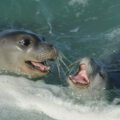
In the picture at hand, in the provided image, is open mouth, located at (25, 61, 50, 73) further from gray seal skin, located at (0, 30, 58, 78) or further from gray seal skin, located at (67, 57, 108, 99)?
gray seal skin, located at (67, 57, 108, 99)

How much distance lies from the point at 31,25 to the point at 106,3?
5.73ft

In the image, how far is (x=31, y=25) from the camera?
11562mm

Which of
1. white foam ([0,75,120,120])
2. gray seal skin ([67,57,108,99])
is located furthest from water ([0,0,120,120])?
gray seal skin ([67,57,108,99])

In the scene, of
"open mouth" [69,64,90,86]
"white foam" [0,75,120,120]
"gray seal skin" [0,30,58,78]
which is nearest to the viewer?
"white foam" [0,75,120,120]

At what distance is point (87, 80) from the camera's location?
801 cm

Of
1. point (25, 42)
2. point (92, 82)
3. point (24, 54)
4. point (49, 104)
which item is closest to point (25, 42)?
point (25, 42)

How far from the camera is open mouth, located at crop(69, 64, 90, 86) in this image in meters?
7.89

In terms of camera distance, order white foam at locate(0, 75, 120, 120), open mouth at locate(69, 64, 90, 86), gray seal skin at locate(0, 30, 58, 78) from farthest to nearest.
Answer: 1. gray seal skin at locate(0, 30, 58, 78)
2. open mouth at locate(69, 64, 90, 86)
3. white foam at locate(0, 75, 120, 120)

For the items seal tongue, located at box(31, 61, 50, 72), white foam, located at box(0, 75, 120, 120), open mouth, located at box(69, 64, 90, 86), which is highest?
seal tongue, located at box(31, 61, 50, 72)

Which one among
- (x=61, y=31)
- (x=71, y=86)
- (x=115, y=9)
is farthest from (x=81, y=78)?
(x=115, y=9)

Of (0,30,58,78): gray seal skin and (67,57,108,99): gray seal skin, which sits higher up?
(0,30,58,78): gray seal skin

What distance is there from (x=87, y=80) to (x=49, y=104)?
2.49ft

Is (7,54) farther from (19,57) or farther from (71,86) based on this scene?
(71,86)

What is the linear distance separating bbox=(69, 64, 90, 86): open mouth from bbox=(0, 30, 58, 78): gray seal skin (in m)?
0.46
